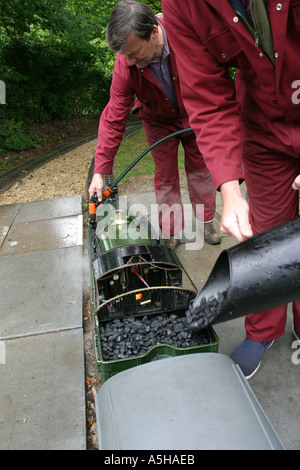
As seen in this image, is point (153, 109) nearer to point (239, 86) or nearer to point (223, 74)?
point (239, 86)

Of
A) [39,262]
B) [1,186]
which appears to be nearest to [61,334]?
[39,262]

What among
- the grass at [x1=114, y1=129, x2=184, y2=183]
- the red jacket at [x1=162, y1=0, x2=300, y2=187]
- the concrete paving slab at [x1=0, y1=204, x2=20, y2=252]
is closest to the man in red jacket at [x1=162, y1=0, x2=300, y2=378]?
the red jacket at [x1=162, y1=0, x2=300, y2=187]

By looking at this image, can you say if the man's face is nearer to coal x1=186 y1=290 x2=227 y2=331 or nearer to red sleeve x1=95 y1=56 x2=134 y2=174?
red sleeve x1=95 y1=56 x2=134 y2=174

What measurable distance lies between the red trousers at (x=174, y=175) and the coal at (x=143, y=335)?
142 centimetres

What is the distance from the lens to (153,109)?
3.01 m

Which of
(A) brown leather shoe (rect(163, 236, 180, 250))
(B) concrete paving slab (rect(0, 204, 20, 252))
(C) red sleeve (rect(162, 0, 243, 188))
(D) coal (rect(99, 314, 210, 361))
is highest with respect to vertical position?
(C) red sleeve (rect(162, 0, 243, 188))

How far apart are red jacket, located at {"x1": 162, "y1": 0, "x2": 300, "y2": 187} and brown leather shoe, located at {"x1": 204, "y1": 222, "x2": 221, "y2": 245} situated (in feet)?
6.98

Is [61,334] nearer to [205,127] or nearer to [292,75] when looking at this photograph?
[205,127]

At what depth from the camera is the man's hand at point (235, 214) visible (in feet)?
3.89

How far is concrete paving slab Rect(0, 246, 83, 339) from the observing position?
2.84m

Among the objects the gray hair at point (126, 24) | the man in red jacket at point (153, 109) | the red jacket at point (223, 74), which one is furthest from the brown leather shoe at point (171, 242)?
the red jacket at point (223, 74)
